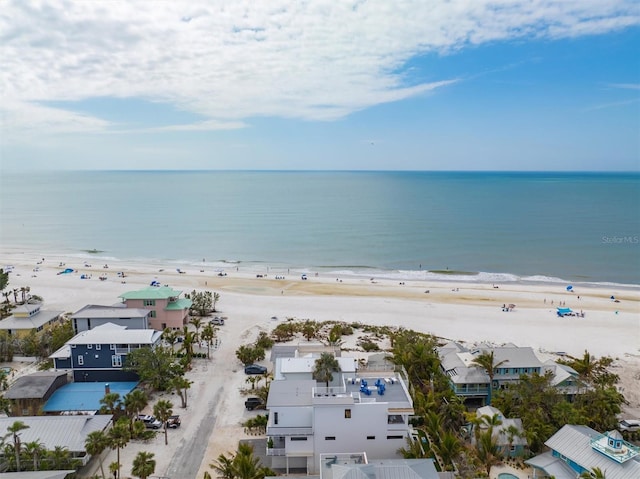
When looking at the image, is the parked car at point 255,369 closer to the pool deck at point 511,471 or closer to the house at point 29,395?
the house at point 29,395

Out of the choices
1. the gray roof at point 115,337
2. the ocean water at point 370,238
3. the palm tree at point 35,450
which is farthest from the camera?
the ocean water at point 370,238

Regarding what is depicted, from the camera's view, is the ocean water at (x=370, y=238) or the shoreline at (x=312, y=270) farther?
the ocean water at (x=370, y=238)

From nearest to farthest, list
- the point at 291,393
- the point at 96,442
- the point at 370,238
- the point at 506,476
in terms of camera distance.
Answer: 1. the point at 96,442
2. the point at 506,476
3. the point at 291,393
4. the point at 370,238

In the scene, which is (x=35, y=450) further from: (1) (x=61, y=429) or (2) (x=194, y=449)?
(2) (x=194, y=449)

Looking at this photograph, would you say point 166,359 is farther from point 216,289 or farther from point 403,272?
point 403,272

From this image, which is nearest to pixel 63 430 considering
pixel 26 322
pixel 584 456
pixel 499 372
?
pixel 26 322

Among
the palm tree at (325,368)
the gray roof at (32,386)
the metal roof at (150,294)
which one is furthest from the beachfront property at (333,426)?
the metal roof at (150,294)

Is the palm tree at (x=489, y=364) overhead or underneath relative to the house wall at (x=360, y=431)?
overhead
